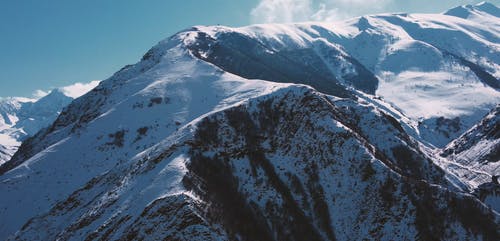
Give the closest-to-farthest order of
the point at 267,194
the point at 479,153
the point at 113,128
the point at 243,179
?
1. the point at 267,194
2. the point at 243,179
3. the point at 113,128
4. the point at 479,153

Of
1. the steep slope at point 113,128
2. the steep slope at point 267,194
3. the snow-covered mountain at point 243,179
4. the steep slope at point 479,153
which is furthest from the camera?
the steep slope at point 479,153

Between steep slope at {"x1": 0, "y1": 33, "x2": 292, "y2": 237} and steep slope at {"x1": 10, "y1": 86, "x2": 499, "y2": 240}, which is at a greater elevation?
steep slope at {"x1": 0, "y1": 33, "x2": 292, "y2": 237}

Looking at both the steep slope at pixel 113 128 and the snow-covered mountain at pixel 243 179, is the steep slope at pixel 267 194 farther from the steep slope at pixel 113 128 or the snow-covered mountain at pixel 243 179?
the steep slope at pixel 113 128

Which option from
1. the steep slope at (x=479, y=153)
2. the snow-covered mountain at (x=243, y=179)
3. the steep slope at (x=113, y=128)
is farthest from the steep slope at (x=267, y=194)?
the steep slope at (x=479, y=153)

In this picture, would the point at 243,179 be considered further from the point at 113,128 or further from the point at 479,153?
the point at 479,153

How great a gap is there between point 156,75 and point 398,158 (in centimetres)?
8302

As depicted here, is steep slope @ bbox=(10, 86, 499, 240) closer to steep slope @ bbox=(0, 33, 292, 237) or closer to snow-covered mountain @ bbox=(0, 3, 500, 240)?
snow-covered mountain @ bbox=(0, 3, 500, 240)

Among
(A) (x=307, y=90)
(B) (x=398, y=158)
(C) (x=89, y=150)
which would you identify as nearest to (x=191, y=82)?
(C) (x=89, y=150)

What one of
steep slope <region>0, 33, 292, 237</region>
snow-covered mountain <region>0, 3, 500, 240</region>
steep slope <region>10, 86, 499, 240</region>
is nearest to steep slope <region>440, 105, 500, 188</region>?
snow-covered mountain <region>0, 3, 500, 240</region>

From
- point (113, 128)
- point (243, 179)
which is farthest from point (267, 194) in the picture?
point (113, 128)

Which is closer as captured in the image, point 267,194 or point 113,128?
point 267,194

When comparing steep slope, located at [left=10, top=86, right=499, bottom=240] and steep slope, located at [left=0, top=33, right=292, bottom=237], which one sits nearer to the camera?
steep slope, located at [left=10, top=86, right=499, bottom=240]

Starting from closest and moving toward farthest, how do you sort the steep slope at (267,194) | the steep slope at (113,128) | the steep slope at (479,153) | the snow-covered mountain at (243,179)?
the steep slope at (267,194)
the snow-covered mountain at (243,179)
the steep slope at (113,128)
the steep slope at (479,153)

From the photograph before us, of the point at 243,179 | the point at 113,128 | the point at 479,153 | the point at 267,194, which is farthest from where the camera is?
the point at 479,153
